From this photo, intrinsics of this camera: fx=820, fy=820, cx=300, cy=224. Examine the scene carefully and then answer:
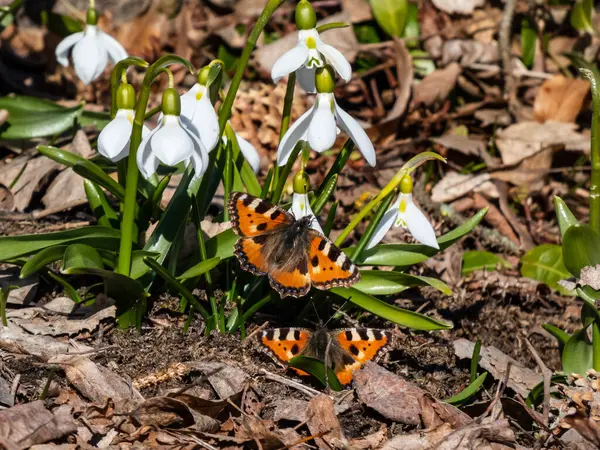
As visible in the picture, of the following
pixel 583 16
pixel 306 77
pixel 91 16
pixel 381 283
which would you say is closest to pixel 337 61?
pixel 306 77

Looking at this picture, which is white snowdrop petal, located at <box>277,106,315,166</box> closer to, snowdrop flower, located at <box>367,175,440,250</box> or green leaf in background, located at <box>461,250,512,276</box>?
snowdrop flower, located at <box>367,175,440,250</box>

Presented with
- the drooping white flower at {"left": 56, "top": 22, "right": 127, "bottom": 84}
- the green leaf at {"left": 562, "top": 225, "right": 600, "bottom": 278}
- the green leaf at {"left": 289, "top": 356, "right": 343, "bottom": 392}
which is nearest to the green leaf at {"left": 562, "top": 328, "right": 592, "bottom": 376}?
the green leaf at {"left": 562, "top": 225, "right": 600, "bottom": 278}

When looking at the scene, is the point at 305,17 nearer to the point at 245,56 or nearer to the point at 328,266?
the point at 245,56

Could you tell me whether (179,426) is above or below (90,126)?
below

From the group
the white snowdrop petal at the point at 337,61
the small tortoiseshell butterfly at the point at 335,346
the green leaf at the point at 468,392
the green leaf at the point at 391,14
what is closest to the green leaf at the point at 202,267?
the small tortoiseshell butterfly at the point at 335,346

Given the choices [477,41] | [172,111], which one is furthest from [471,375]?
[477,41]

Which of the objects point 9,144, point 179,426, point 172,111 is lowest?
point 179,426

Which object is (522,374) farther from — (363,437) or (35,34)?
(35,34)
